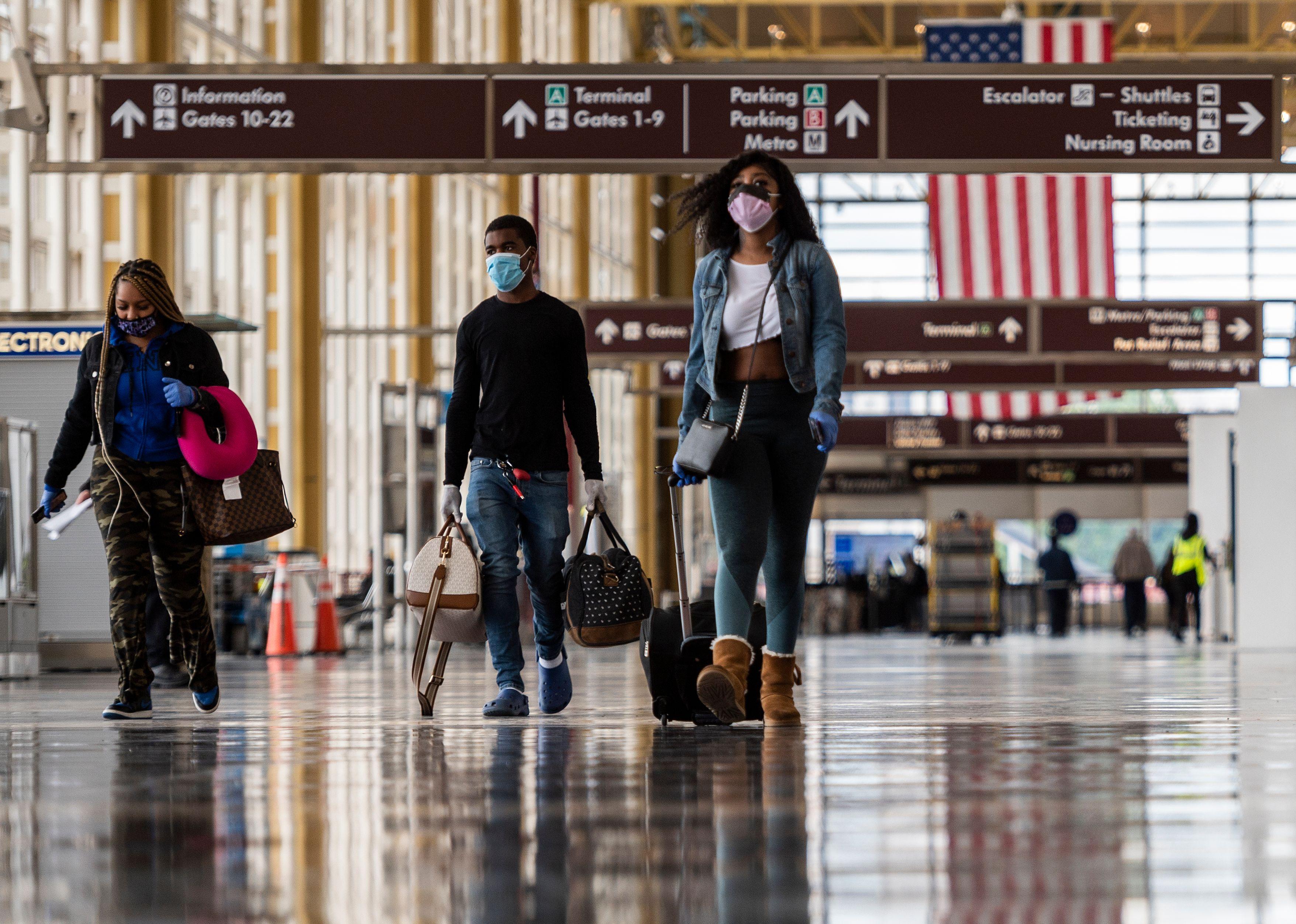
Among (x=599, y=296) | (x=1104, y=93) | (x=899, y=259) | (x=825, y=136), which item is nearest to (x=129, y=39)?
(x=825, y=136)

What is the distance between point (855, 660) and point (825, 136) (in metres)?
4.51

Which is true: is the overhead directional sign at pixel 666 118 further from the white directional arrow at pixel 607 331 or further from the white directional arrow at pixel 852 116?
the white directional arrow at pixel 607 331

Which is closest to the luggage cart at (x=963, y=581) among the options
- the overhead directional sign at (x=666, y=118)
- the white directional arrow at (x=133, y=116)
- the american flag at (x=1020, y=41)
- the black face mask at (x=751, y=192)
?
the american flag at (x=1020, y=41)

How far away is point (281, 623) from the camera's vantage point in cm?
1546

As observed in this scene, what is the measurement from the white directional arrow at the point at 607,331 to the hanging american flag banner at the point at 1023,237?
4.20 meters

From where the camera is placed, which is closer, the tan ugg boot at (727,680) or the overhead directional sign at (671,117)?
the tan ugg boot at (727,680)

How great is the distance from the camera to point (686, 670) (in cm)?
521

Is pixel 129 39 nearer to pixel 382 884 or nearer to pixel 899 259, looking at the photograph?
pixel 382 884

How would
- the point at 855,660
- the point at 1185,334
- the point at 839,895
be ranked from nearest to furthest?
the point at 839,895 → the point at 855,660 → the point at 1185,334

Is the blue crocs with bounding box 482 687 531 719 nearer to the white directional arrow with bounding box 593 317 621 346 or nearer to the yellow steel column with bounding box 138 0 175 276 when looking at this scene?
the yellow steel column with bounding box 138 0 175 276

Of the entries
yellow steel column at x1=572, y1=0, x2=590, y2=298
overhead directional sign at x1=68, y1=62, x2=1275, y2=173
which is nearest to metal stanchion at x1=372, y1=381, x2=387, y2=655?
overhead directional sign at x1=68, y1=62, x2=1275, y2=173

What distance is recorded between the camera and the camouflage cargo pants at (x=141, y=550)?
6.00m

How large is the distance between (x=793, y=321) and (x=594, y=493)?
91 cm

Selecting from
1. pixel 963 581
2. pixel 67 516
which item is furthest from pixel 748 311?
pixel 963 581
